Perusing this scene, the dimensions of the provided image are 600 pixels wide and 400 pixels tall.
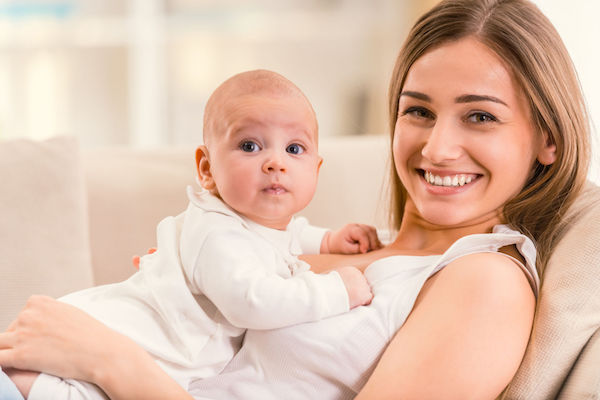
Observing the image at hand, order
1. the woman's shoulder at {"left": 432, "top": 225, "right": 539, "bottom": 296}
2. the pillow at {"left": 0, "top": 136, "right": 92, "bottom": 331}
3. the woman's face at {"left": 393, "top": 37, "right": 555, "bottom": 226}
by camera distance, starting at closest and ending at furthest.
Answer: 1. the woman's shoulder at {"left": 432, "top": 225, "right": 539, "bottom": 296}
2. the woman's face at {"left": 393, "top": 37, "right": 555, "bottom": 226}
3. the pillow at {"left": 0, "top": 136, "right": 92, "bottom": 331}

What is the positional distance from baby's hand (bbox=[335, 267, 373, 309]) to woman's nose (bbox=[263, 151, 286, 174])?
8.2 inches

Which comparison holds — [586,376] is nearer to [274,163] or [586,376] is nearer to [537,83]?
[537,83]

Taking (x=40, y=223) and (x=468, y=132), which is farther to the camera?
(x=40, y=223)

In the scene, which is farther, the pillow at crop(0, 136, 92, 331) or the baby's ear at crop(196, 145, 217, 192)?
the pillow at crop(0, 136, 92, 331)

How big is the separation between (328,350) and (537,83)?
62 cm

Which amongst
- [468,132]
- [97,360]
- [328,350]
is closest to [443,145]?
[468,132]

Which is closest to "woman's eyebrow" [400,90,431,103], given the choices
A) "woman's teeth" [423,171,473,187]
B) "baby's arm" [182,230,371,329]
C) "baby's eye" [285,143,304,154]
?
"woman's teeth" [423,171,473,187]

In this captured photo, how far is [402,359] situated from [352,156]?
4.05 feet

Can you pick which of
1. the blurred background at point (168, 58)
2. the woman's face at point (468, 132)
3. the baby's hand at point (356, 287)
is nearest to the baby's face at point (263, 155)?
the baby's hand at point (356, 287)

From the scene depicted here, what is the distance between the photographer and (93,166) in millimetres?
2109

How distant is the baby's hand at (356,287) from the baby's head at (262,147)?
0.15 meters

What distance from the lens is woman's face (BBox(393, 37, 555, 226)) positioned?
1.28 m

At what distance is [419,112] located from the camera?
1393mm

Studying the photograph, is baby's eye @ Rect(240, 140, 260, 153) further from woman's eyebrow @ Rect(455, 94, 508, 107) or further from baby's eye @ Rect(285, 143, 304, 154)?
woman's eyebrow @ Rect(455, 94, 508, 107)
